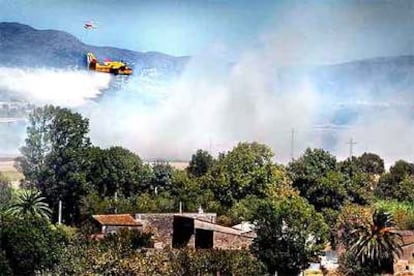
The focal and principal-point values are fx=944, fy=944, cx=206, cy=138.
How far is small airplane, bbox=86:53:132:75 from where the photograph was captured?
638cm

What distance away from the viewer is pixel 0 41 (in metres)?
6.05

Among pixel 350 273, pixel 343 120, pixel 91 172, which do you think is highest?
pixel 343 120

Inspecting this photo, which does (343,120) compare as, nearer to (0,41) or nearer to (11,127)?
Result: (11,127)

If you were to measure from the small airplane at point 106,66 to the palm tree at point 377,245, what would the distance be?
1976mm

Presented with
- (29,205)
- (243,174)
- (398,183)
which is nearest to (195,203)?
(243,174)

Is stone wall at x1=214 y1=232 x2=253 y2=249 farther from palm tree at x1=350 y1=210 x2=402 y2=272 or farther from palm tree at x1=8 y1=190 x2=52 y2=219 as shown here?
palm tree at x1=8 y1=190 x2=52 y2=219

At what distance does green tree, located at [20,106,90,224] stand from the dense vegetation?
1 cm

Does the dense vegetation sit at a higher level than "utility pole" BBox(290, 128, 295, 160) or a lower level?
lower

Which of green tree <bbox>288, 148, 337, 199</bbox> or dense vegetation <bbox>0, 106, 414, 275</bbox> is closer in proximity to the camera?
dense vegetation <bbox>0, 106, 414, 275</bbox>

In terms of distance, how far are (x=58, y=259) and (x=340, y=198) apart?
4.23m

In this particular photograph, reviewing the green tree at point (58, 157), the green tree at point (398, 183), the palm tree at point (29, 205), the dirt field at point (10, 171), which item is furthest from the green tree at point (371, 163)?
the palm tree at point (29, 205)

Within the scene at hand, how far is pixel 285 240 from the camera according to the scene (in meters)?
6.26

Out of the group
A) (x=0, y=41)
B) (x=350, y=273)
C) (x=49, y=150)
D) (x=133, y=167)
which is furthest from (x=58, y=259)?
(x=133, y=167)

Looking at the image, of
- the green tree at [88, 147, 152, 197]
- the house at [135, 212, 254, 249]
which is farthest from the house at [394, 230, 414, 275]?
the green tree at [88, 147, 152, 197]
